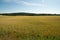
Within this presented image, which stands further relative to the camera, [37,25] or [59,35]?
[37,25]

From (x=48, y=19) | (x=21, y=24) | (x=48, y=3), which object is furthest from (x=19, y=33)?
(x=48, y=3)

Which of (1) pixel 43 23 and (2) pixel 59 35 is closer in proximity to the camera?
(2) pixel 59 35

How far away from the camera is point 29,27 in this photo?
1.45m

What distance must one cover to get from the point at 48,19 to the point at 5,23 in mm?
570

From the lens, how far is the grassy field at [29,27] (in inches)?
53.6

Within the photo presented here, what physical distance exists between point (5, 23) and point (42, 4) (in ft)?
1.79

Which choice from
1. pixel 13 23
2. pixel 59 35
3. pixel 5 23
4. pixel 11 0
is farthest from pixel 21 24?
pixel 59 35

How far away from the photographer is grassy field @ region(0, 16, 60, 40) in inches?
53.6

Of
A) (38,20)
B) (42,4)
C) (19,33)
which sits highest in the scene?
(42,4)

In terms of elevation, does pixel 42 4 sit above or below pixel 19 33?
above

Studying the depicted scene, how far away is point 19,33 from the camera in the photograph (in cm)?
138

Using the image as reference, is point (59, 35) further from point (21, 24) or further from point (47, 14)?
point (21, 24)

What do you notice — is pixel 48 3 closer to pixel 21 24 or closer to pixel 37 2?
pixel 37 2

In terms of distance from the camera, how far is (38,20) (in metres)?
1.53
